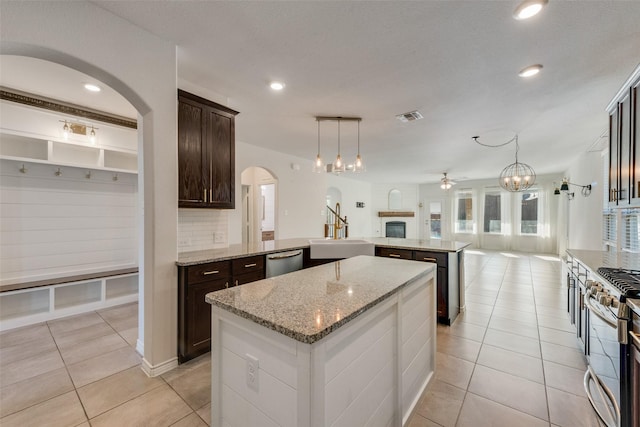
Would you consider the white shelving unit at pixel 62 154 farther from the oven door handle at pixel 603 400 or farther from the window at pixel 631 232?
the window at pixel 631 232

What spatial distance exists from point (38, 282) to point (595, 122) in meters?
7.60

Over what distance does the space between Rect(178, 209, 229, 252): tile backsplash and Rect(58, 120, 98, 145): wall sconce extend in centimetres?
204

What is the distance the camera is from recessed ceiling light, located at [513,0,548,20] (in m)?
1.57

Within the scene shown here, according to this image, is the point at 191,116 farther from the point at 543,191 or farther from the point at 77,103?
the point at 543,191

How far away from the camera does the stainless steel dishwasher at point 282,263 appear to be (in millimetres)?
2463

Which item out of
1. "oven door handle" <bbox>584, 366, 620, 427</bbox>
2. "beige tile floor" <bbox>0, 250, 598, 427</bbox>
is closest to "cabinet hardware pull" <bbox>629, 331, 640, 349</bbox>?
"oven door handle" <bbox>584, 366, 620, 427</bbox>

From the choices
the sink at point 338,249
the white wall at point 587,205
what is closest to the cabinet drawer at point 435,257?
the sink at point 338,249

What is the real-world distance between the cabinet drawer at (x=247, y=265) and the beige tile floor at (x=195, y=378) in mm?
824

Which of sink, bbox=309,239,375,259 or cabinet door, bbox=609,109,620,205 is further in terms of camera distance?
sink, bbox=309,239,375,259

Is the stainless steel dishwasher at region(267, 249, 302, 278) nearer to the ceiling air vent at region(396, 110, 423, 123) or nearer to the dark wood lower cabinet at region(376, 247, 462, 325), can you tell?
the dark wood lower cabinet at region(376, 247, 462, 325)

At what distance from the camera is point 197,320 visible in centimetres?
230

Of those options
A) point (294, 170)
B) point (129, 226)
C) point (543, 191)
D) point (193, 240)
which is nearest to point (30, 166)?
point (129, 226)

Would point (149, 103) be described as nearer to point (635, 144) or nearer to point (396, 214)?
point (635, 144)

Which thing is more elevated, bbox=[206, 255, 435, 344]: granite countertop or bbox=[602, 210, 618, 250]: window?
bbox=[602, 210, 618, 250]: window
